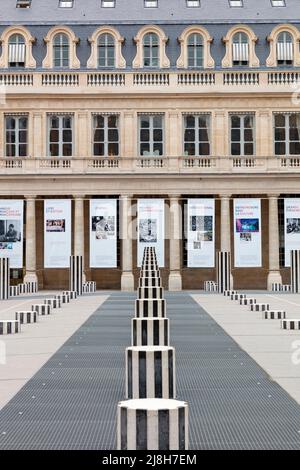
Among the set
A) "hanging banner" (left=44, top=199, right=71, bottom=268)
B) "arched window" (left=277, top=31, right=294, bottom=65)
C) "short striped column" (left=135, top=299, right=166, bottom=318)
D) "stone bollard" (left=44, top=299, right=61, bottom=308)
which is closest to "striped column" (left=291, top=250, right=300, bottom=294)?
"hanging banner" (left=44, top=199, right=71, bottom=268)

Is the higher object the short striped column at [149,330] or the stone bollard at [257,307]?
the short striped column at [149,330]

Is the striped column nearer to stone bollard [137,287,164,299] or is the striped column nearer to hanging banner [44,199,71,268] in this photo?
hanging banner [44,199,71,268]

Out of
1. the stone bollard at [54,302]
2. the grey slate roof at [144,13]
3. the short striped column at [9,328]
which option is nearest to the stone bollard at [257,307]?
the stone bollard at [54,302]

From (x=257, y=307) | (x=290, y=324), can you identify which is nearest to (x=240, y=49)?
(x=257, y=307)

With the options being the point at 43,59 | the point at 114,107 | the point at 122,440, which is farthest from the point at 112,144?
the point at 122,440

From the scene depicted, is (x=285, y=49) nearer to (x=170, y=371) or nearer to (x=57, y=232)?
(x=57, y=232)

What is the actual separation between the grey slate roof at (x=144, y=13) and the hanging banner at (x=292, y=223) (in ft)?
42.1

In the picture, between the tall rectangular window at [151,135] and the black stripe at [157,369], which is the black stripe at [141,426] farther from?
the tall rectangular window at [151,135]

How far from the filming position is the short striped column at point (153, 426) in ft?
31.5

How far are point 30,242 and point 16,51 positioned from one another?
1264 cm

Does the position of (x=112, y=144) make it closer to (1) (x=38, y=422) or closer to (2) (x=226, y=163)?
(2) (x=226, y=163)

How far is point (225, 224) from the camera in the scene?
62.1 metres

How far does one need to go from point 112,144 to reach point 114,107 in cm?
237

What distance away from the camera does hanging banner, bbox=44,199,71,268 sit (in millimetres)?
61094
